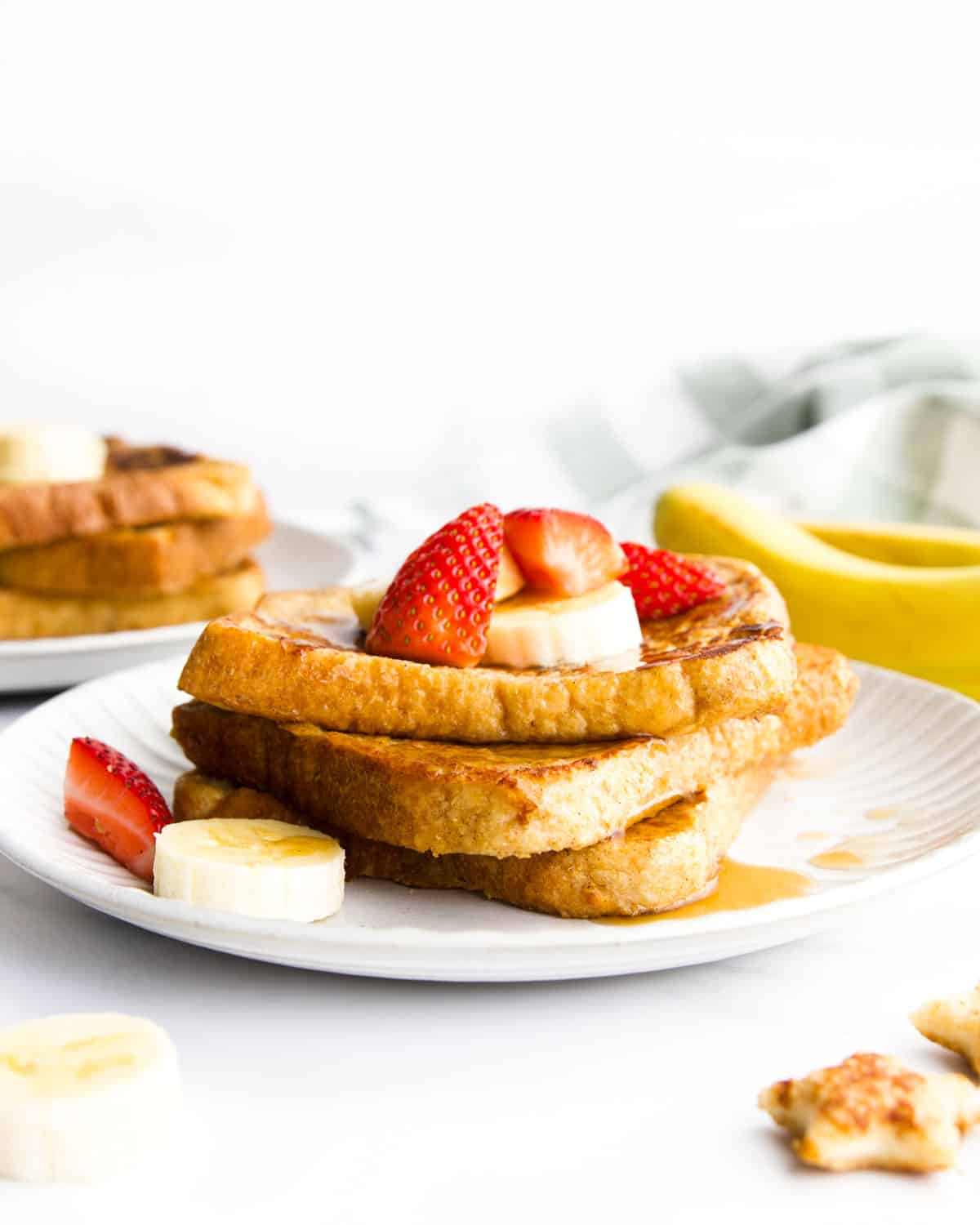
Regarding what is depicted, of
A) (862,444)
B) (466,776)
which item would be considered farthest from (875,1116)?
Answer: (862,444)

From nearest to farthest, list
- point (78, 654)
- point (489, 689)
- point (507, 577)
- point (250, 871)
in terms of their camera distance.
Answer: point (250, 871) < point (489, 689) < point (507, 577) < point (78, 654)

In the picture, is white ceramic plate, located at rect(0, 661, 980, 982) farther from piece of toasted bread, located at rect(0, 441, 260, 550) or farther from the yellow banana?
piece of toasted bread, located at rect(0, 441, 260, 550)

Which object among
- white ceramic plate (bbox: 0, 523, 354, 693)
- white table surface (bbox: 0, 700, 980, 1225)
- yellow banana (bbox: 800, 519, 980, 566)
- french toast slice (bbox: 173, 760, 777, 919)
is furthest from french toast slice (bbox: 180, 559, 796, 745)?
yellow banana (bbox: 800, 519, 980, 566)

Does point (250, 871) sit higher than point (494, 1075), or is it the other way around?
point (250, 871)

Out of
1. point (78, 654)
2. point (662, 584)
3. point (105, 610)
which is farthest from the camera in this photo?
point (105, 610)

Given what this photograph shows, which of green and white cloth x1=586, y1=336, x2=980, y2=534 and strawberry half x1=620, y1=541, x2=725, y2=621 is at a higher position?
strawberry half x1=620, y1=541, x2=725, y2=621

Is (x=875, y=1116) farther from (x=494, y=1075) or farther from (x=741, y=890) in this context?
(x=741, y=890)
